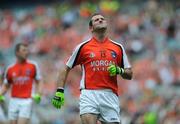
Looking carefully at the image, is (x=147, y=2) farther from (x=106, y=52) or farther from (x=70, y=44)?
(x=106, y=52)

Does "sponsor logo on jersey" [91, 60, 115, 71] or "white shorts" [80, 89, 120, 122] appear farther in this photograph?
"sponsor logo on jersey" [91, 60, 115, 71]

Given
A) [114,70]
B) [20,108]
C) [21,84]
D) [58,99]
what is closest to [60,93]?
[58,99]

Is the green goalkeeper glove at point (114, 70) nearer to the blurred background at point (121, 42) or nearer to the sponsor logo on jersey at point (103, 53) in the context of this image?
the sponsor logo on jersey at point (103, 53)

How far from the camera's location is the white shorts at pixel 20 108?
14727mm

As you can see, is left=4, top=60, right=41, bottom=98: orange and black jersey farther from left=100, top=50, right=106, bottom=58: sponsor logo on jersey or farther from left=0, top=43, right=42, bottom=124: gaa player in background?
left=100, top=50, right=106, bottom=58: sponsor logo on jersey

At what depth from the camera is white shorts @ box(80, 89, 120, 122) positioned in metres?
11.1

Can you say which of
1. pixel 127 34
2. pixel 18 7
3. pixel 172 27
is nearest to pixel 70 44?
pixel 127 34

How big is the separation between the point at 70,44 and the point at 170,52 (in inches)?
181

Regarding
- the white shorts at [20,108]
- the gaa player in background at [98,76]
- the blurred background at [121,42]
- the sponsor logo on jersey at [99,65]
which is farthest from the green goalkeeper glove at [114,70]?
the blurred background at [121,42]

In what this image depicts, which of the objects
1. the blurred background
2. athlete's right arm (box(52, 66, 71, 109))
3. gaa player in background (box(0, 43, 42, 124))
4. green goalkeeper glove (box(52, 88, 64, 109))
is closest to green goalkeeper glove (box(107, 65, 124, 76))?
athlete's right arm (box(52, 66, 71, 109))

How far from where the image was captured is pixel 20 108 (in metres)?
14.8

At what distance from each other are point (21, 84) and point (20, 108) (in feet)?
1.78

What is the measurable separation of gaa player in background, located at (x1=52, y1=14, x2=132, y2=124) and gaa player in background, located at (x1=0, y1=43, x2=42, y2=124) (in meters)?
3.59

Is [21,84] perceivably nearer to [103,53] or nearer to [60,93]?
[60,93]
